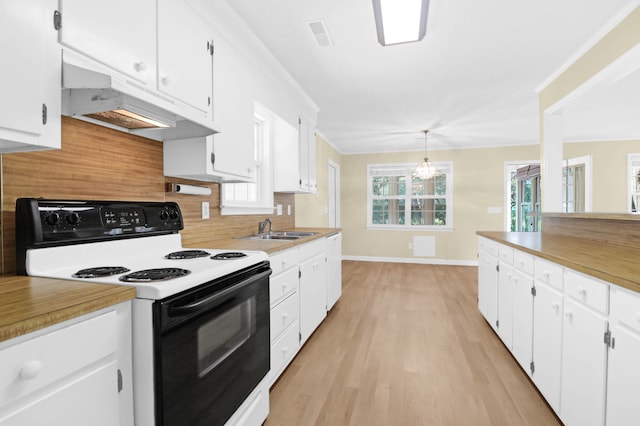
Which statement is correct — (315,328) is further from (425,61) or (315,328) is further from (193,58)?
(425,61)

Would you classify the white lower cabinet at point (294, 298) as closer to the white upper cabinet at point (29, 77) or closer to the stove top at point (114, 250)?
the stove top at point (114, 250)

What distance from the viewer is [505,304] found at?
8.04 feet

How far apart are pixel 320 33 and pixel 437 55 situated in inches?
40.7

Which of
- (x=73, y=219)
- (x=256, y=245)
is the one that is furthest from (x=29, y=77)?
(x=256, y=245)

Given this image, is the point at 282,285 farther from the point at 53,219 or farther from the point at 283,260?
the point at 53,219

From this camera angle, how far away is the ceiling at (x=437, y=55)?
2096 millimetres

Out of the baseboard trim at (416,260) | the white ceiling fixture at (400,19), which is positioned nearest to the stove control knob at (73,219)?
the white ceiling fixture at (400,19)

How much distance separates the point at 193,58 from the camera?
1.69 metres

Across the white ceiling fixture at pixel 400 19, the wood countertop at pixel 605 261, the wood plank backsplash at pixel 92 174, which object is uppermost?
the white ceiling fixture at pixel 400 19

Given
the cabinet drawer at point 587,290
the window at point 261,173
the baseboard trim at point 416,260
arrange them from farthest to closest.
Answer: the baseboard trim at point 416,260 → the window at point 261,173 → the cabinet drawer at point 587,290

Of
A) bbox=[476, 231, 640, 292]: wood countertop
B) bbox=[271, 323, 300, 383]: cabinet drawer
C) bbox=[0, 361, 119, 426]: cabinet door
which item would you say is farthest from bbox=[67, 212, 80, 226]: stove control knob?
bbox=[476, 231, 640, 292]: wood countertop

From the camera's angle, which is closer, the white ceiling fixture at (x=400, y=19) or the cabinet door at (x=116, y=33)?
the cabinet door at (x=116, y=33)

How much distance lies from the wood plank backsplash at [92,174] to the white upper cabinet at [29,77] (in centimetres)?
18

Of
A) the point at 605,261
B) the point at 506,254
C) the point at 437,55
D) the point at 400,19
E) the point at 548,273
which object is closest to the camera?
the point at 605,261
